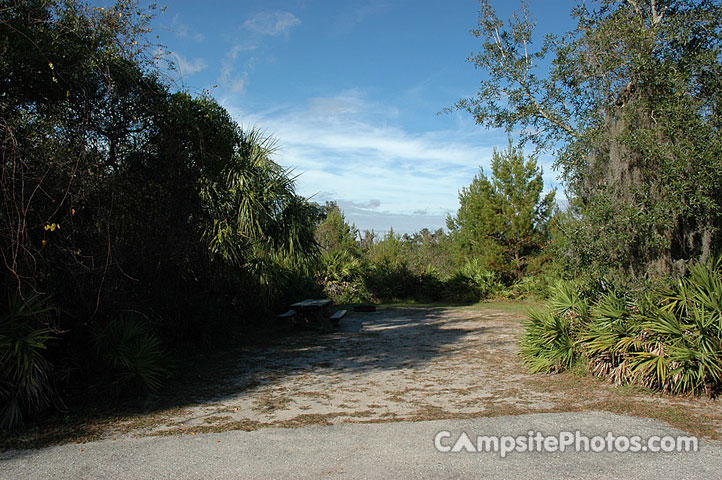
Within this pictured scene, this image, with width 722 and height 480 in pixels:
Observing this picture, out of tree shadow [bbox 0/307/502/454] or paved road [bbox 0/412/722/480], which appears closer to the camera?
paved road [bbox 0/412/722/480]

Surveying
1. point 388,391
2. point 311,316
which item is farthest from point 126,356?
point 311,316

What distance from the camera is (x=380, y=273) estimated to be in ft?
68.5

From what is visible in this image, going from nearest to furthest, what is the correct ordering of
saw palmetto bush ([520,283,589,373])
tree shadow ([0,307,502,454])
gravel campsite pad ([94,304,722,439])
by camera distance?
tree shadow ([0,307,502,454]) < gravel campsite pad ([94,304,722,439]) < saw palmetto bush ([520,283,589,373])

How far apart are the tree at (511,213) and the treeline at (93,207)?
45.1ft

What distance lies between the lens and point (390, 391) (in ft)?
21.4

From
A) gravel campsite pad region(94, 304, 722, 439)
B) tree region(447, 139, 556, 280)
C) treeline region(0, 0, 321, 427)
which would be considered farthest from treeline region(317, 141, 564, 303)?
treeline region(0, 0, 321, 427)

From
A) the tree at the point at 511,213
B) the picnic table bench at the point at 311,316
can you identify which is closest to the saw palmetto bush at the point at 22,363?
the picnic table bench at the point at 311,316

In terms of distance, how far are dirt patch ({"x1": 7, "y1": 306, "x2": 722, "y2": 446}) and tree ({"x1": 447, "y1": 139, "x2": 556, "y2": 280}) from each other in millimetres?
9823

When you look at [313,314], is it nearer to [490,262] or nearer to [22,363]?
[22,363]

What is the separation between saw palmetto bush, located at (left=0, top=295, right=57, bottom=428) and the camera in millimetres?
4910

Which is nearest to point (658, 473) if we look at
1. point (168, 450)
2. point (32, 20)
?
point (168, 450)

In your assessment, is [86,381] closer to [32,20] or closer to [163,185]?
[163,185]

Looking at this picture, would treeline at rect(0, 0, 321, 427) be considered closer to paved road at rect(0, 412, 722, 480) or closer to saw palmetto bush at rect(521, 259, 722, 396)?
paved road at rect(0, 412, 722, 480)

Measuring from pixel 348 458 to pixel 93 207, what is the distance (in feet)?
14.5
